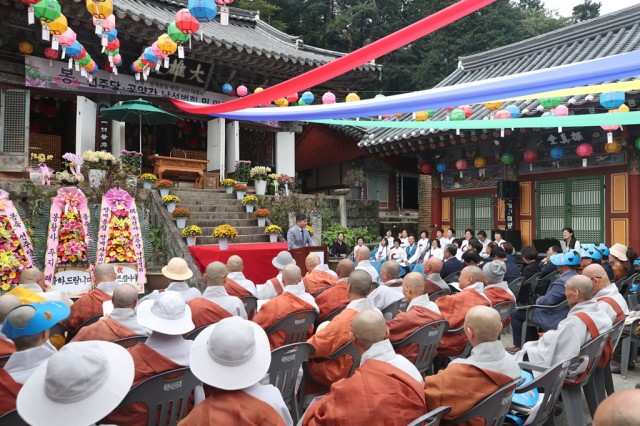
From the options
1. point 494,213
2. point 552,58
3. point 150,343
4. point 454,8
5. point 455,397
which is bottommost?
point 455,397

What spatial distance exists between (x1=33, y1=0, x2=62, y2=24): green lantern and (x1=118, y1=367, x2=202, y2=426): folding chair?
18.8 ft

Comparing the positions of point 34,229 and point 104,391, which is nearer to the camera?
point 104,391

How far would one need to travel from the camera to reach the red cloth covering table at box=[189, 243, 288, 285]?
8.98 meters

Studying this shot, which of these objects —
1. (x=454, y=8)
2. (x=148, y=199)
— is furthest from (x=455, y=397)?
(x=148, y=199)

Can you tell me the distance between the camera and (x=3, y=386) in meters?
2.37

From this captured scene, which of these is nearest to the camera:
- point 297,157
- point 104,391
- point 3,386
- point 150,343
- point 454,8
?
point 104,391

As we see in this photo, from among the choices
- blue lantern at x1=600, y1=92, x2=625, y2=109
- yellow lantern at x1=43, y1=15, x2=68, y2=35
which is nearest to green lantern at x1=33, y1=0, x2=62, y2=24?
yellow lantern at x1=43, y1=15, x2=68, y2=35

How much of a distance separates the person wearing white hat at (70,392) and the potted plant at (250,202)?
9352mm

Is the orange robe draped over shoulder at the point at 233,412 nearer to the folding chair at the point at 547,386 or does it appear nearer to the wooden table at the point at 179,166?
the folding chair at the point at 547,386

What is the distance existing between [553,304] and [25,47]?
1074 centimetres

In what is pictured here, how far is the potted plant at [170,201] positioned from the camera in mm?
9932

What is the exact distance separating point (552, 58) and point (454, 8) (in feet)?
29.4

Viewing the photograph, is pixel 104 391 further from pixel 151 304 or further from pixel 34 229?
pixel 34 229

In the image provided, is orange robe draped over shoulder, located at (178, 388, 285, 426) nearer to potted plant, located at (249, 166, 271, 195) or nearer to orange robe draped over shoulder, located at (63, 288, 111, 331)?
orange robe draped over shoulder, located at (63, 288, 111, 331)
